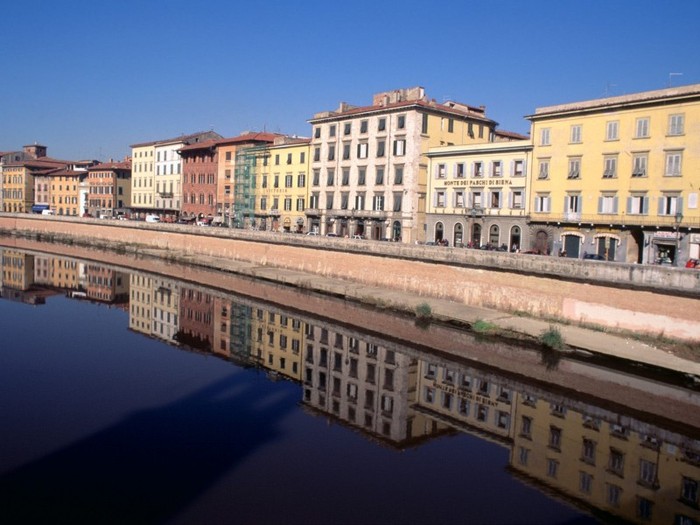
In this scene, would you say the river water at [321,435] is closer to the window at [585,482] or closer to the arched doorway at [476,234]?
the window at [585,482]

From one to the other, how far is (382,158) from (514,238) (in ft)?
46.3

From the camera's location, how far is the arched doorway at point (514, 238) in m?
43.2

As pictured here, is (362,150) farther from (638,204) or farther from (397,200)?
(638,204)

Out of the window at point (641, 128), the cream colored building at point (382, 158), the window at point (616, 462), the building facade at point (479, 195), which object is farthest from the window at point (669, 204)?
the window at point (616, 462)

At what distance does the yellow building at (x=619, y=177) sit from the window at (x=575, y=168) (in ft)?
0.20

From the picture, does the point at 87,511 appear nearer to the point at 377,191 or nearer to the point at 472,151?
the point at 472,151

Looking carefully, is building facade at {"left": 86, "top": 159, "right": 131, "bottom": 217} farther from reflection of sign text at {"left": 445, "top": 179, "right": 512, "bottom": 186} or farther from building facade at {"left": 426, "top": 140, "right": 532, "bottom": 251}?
reflection of sign text at {"left": 445, "top": 179, "right": 512, "bottom": 186}

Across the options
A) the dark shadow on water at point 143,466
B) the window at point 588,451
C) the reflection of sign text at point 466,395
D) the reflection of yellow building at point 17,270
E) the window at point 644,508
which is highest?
the reflection of yellow building at point 17,270

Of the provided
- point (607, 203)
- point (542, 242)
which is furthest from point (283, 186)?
point (607, 203)

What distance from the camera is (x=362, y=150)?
54.3 meters

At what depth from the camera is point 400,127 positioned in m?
50.8

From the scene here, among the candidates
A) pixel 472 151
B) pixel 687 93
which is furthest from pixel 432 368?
pixel 472 151

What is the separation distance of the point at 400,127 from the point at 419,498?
135ft

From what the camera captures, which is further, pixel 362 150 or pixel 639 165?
pixel 362 150
